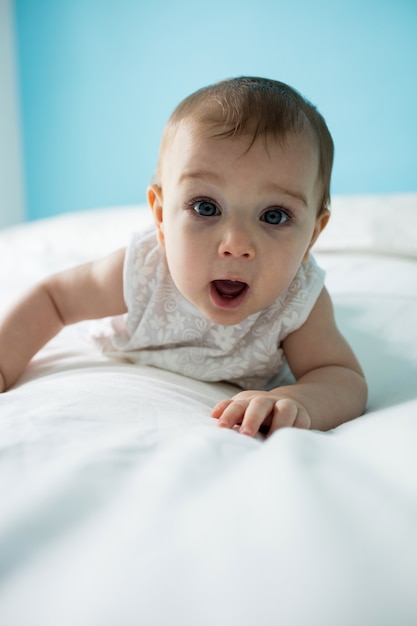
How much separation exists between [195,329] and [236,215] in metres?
0.25

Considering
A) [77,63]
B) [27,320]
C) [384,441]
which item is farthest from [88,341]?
[77,63]

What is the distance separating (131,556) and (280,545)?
3.4 inches

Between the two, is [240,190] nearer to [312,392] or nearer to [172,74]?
[312,392]

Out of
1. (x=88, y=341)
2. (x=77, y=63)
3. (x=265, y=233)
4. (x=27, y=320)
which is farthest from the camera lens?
(x=77, y=63)

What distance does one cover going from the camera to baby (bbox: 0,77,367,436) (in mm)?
839

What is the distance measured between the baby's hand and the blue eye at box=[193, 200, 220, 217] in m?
0.24

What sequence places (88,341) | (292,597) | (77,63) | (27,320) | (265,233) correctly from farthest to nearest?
(77,63), (88,341), (27,320), (265,233), (292,597)

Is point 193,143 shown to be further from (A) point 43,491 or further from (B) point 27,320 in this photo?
(A) point 43,491

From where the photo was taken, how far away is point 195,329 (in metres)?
1.03

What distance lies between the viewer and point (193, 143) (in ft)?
2.84

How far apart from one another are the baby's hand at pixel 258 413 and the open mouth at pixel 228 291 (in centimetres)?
16

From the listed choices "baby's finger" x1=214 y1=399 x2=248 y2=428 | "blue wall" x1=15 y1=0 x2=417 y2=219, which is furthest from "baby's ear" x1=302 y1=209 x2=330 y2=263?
"blue wall" x1=15 y1=0 x2=417 y2=219

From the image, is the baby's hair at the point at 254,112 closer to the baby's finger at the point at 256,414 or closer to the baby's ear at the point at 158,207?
the baby's ear at the point at 158,207

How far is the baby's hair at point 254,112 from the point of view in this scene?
0.85 meters
